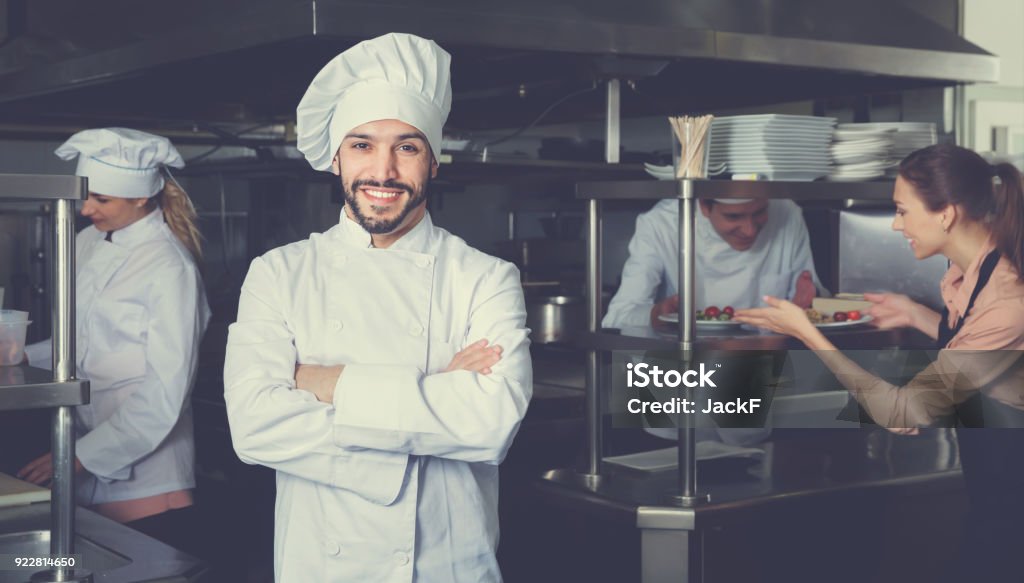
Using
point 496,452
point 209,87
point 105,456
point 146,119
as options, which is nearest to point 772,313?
point 496,452

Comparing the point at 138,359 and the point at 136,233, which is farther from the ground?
the point at 136,233

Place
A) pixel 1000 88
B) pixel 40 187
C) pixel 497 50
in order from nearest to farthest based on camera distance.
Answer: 1. pixel 40 187
2. pixel 497 50
3. pixel 1000 88

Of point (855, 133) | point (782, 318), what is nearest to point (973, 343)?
point (782, 318)

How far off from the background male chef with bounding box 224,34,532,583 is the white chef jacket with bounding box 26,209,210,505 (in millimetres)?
929

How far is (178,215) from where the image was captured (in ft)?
9.65

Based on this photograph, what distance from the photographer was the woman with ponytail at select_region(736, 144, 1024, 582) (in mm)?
2213

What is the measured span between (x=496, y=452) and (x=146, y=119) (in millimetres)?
3206

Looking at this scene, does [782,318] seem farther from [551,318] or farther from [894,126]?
[551,318]

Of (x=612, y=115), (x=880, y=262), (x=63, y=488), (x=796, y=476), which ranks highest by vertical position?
(x=612, y=115)

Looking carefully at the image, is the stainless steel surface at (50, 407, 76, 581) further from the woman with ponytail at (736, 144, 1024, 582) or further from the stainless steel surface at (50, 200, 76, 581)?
the woman with ponytail at (736, 144, 1024, 582)

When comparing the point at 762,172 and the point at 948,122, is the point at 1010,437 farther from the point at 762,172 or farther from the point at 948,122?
the point at 948,122

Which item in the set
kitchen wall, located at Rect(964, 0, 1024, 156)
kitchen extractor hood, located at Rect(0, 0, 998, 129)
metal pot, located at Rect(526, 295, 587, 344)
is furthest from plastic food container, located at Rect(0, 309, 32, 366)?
kitchen wall, located at Rect(964, 0, 1024, 156)

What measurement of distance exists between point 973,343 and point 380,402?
1.21m

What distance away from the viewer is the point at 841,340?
95.1 inches
